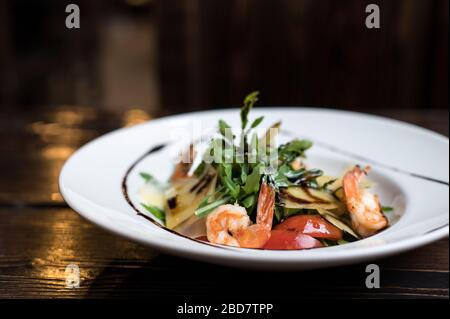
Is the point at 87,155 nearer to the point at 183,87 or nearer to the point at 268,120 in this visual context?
the point at 268,120

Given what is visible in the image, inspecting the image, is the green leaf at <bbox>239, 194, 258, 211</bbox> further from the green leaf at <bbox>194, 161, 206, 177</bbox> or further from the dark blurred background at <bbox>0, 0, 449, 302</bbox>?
the dark blurred background at <bbox>0, 0, 449, 302</bbox>

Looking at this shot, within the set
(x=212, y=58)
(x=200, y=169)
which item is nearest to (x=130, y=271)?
(x=200, y=169)

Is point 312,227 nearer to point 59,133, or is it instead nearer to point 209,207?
point 209,207

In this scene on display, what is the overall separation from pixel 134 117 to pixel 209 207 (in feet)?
3.06

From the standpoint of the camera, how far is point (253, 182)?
3.12ft

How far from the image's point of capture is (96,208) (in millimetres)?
828

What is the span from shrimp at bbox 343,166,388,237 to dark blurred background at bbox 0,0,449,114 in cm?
Answer: 188

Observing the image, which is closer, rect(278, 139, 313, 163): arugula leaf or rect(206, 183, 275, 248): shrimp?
rect(206, 183, 275, 248): shrimp

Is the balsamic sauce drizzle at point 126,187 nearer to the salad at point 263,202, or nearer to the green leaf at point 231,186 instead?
the salad at point 263,202

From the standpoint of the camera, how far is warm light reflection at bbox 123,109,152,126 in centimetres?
177

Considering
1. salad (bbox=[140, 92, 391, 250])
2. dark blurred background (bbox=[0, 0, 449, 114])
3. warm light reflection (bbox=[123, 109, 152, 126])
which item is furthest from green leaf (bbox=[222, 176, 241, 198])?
dark blurred background (bbox=[0, 0, 449, 114])

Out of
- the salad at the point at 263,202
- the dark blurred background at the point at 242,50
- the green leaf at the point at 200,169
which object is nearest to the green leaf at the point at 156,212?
the salad at the point at 263,202

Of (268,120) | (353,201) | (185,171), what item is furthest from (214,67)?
(353,201)

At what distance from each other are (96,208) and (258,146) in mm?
339
